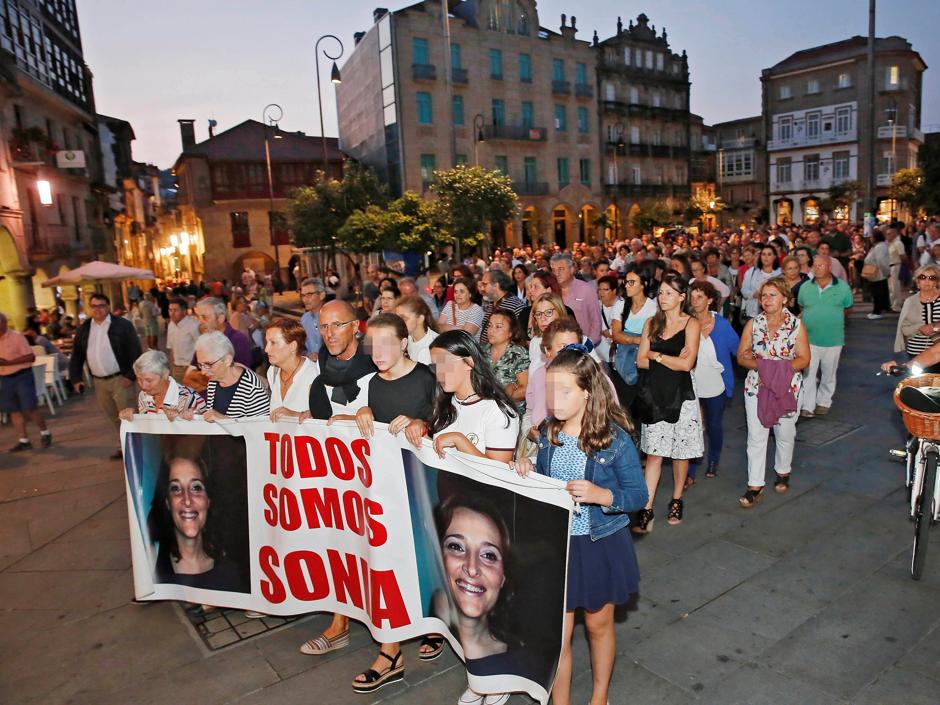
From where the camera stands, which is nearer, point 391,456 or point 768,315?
point 391,456

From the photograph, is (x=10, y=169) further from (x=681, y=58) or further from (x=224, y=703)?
(x=681, y=58)

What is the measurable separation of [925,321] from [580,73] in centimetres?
4619

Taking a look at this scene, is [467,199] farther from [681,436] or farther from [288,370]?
[288,370]

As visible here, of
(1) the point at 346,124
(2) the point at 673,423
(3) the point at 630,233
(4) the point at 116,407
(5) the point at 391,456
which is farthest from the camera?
(3) the point at 630,233

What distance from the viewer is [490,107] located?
42.8m

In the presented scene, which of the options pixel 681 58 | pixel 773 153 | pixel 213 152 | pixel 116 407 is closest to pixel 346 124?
pixel 213 152

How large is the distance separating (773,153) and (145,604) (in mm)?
67853

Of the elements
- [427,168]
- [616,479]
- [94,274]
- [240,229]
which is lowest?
[616,479]

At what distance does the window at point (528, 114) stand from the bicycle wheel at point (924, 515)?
43150 millimetres

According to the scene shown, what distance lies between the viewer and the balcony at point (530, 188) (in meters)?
45.1

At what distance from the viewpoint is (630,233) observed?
2098 inches

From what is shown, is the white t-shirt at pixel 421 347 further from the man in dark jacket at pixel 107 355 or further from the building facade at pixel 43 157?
the building facade at pixel 43 157

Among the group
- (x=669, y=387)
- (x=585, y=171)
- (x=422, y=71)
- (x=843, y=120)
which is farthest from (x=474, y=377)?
(x=843, y=120)

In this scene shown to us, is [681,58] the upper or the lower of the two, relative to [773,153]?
upper
